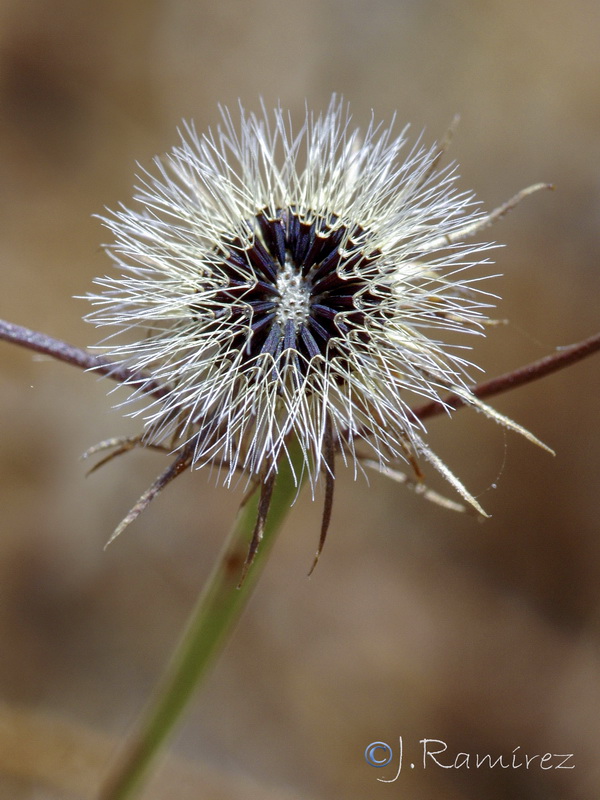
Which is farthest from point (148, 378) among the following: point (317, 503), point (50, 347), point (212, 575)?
point (317, 503)

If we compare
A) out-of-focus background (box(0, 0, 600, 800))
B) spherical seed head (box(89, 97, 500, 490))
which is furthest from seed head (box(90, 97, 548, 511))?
out-of-focus background (box(0, 0, 600, 800))

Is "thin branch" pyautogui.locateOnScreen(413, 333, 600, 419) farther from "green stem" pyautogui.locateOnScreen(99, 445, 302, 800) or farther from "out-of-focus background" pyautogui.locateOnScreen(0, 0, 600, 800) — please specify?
"out-of-focus background" pyautogui.locateOnScreen(0, 0, 600, 800)

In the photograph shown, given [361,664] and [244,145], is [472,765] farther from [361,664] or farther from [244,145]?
[244,145]

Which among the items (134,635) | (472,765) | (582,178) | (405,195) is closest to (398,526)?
(472,765)

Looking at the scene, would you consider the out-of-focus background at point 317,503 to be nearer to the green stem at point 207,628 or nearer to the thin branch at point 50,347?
the green stem at point 207,628

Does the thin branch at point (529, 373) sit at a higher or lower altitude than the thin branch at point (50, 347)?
lower

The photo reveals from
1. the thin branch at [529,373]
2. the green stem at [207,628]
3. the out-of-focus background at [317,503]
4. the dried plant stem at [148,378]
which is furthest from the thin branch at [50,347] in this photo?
the out-of-focus background at [317,503]
